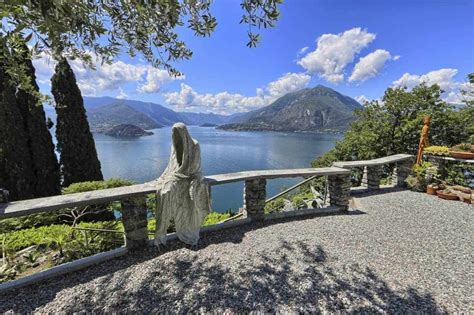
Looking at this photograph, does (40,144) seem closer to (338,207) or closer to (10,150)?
(10,150)

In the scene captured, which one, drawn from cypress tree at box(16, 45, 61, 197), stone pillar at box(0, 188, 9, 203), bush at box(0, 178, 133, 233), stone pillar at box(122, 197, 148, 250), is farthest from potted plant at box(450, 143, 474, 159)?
cypress tree at box(16, 45, 61, 197)

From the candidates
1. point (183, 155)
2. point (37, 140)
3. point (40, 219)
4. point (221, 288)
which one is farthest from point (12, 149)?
point (221, 288)

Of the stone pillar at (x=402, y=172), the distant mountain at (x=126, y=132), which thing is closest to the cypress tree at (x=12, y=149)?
the stone pillar at (x=402, y=172)

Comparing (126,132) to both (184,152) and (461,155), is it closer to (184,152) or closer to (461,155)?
(184,152)

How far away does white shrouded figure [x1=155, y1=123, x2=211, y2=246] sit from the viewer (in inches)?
151

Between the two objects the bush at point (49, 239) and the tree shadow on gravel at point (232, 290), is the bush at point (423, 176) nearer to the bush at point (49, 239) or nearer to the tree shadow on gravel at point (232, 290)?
the tree shadow on gravel at point (232, 290)

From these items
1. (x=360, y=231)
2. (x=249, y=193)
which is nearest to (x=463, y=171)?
(x=360, y=231)

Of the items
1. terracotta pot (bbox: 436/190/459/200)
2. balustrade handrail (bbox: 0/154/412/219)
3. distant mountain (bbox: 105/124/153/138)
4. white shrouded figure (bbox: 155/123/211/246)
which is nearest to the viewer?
balustrade handrail (bbox: 0/154/412/219)

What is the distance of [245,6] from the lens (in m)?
2.71

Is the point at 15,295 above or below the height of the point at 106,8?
below

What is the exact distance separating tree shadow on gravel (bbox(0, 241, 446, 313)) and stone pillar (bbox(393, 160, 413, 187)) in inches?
234

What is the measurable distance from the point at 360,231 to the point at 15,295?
5.61 m

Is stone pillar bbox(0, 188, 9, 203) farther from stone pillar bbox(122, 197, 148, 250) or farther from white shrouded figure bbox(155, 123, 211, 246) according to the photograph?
white shrouded figure bbox(155, 123, 211, 246)

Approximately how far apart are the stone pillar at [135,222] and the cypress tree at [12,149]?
9.18 m
